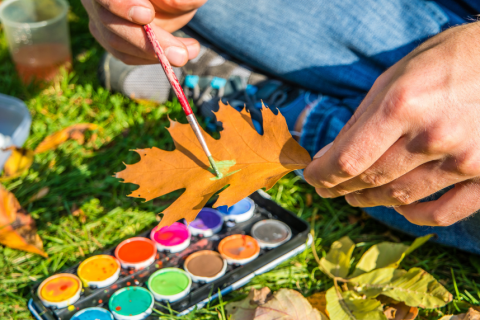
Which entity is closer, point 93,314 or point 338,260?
point 93,314

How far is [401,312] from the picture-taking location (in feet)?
3.89

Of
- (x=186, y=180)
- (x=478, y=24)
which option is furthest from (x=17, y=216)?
(x=478, y=24)

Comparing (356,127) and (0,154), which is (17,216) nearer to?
(0,154)

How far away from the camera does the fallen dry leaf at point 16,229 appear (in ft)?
4.40

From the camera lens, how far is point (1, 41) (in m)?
2.54

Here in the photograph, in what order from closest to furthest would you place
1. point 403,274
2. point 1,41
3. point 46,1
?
1. point 403,274
2. point 46,1
3. point 1,41

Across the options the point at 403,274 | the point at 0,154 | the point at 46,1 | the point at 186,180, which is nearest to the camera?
the point at 186,180

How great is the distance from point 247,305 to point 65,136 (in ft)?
3.79

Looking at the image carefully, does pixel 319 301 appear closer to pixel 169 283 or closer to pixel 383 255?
pixel 383 255

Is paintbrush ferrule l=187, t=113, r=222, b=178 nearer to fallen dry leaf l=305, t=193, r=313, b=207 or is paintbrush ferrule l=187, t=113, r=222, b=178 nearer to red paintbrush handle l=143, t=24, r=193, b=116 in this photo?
red paintbrush handle l=143, t=24, r=193, b=116

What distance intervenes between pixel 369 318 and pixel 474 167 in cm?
49

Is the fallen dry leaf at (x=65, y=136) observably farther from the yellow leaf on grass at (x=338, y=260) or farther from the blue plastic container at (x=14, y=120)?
the yellow leaf on grass at (x=338, y=260)

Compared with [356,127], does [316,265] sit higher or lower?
lower

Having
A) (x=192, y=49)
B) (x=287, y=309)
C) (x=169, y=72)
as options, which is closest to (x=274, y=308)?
(x=287, y=309)
